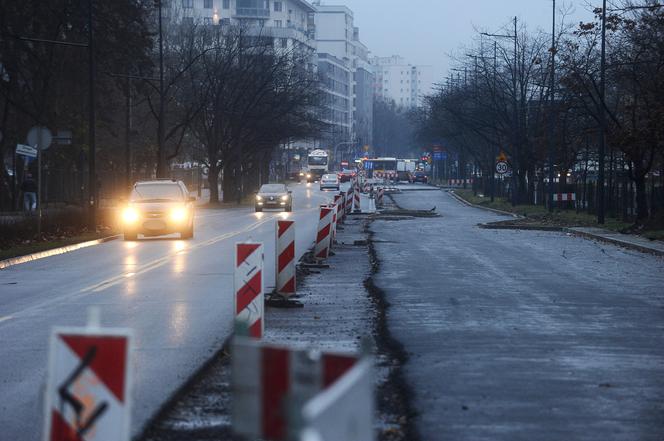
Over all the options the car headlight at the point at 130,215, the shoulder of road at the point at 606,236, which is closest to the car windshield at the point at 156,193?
the car headlight at the point at 130,215

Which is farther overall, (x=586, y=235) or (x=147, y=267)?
(x=586, y=235)

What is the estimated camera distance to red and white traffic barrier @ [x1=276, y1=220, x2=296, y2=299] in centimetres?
1723

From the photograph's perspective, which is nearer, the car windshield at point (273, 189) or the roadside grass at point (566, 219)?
the roadside grass at point (566, 219)

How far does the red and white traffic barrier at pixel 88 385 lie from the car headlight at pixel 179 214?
1183 inches

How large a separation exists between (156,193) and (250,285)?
75.9 feet

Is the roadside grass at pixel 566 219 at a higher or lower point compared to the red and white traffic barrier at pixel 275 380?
lower

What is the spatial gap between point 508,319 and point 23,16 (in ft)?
107

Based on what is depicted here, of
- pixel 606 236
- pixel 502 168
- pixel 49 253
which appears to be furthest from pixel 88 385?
pixel 502 168

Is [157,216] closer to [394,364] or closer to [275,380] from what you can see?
[394,364]

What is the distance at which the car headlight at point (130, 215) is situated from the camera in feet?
114

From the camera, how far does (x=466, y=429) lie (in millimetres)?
8672

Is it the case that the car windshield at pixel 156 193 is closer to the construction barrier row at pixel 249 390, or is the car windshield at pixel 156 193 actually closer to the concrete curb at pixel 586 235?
the concrete curb at pixel 586 235

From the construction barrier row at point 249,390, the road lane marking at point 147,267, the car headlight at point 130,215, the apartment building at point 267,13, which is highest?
the apartment building at point 267,13

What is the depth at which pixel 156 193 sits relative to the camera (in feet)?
117
